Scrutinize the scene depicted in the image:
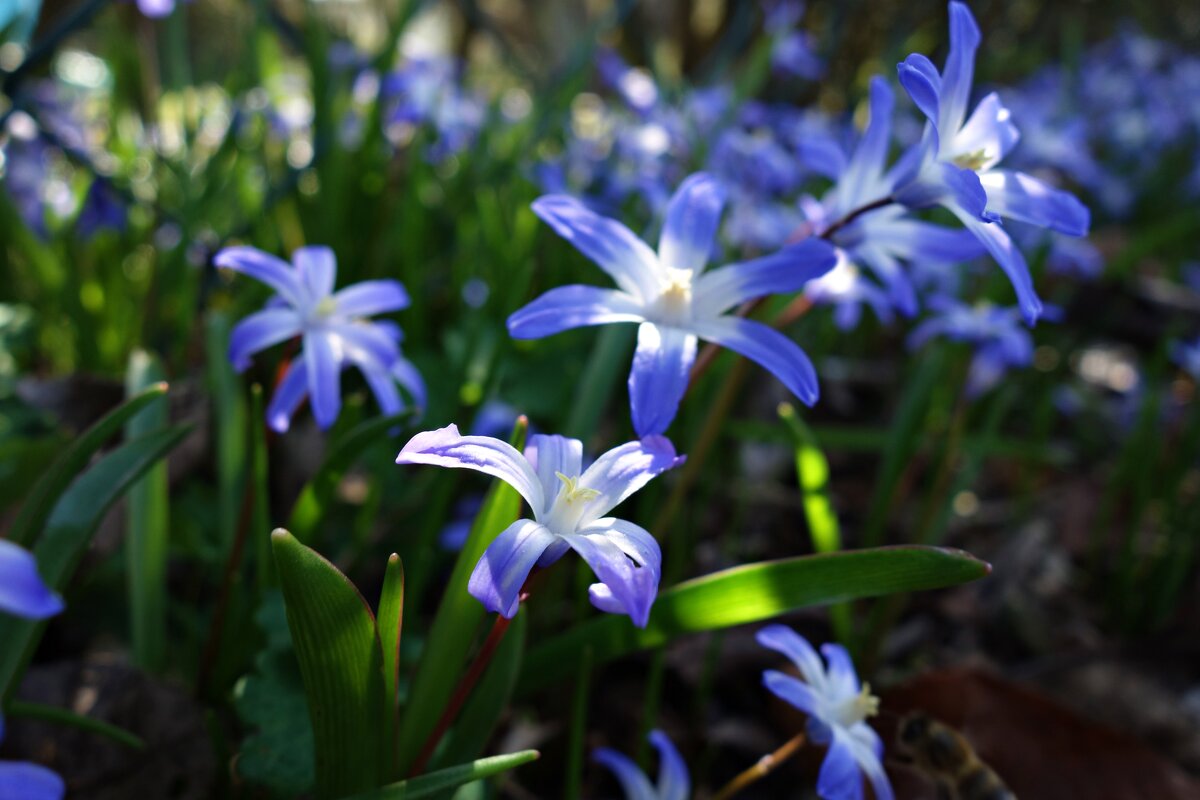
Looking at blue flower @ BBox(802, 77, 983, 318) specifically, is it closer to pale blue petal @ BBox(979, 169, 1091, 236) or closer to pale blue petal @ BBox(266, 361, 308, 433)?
pale blue petal @ BBox(979, 169, 1091, 236)

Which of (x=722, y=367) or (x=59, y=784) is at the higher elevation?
(x=59, y=784)

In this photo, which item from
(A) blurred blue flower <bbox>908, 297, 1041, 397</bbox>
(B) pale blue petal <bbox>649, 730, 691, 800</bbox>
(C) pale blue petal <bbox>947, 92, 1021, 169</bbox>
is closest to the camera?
(C) pale blue petal <bbox>947, 92, 1021, 169</bbox>

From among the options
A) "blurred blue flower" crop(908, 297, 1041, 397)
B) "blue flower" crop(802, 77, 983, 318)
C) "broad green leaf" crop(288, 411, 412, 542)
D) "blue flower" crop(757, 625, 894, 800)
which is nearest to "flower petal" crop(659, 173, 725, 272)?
"blue flower" crop(802, 77, 983, 318)

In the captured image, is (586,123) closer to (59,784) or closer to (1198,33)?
(59,784)

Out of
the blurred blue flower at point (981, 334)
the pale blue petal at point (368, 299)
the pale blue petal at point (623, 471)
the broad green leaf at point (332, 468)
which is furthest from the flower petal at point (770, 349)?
the blurred blue flower at point (981, 334)

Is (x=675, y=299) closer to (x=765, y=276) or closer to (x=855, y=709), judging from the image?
(x=765, y=276)

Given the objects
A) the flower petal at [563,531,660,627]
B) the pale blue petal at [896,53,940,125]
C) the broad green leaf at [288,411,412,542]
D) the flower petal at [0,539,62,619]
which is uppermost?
the pale blue petal at [896,53,940,125]

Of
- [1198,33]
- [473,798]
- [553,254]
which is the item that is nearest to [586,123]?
[553,254]
